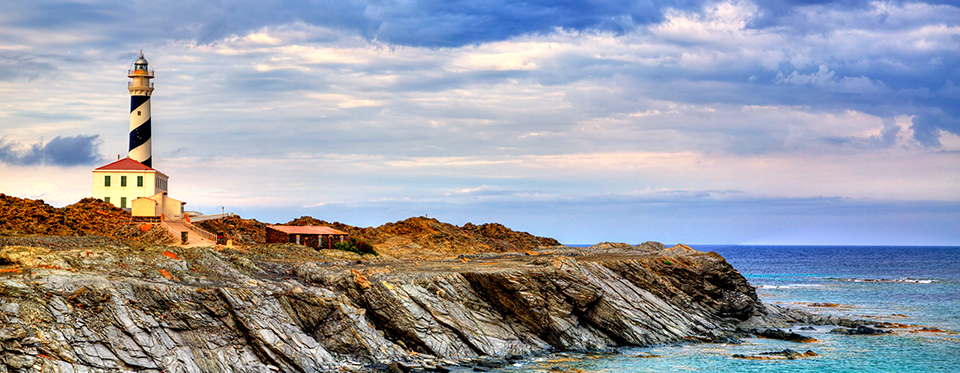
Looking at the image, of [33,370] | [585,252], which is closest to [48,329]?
[33,370]

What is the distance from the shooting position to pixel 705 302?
141 feet

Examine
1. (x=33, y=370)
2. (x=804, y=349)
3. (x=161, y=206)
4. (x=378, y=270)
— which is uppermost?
(x=161, y=206)

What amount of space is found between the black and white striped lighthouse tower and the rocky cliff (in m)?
34.1

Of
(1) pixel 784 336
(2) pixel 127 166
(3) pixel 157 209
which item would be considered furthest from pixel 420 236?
(1) pixel 784 336

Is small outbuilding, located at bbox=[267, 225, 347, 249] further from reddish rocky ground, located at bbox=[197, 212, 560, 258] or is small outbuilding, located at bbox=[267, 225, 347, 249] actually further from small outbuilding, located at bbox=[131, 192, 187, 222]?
small outbuilding, located at bbox=[131, 192, 187, 222]

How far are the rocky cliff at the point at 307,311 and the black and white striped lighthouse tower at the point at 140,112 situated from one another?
112 feet

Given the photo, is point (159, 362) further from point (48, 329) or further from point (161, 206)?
point (161, 206)

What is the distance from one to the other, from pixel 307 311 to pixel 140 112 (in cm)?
5030

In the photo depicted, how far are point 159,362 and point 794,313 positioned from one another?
3903cm

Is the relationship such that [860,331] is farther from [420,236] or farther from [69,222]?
[69,222]

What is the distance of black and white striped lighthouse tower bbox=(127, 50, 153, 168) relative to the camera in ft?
229

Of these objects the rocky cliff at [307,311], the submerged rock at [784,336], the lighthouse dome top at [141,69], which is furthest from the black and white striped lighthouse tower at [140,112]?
the submerged rock at [784,336]

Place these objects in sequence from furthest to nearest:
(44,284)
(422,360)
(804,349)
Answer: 1. (804,349)
2. (422,360)
3. (44,284)

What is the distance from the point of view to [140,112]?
232 ft
